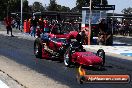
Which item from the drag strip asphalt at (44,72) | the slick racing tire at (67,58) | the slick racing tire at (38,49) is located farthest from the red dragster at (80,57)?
the slick racing tire at (38,49)

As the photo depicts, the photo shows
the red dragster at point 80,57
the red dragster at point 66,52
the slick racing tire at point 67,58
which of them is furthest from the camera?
the slick racing tire at point 67,58

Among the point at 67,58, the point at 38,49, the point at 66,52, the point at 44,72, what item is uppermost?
the point at 66,52

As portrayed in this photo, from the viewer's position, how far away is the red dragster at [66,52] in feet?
51.3

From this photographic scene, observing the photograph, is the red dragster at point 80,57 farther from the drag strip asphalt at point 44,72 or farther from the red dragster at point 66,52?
the drag strip asphalt at point 44,72

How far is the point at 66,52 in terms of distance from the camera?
16.9m

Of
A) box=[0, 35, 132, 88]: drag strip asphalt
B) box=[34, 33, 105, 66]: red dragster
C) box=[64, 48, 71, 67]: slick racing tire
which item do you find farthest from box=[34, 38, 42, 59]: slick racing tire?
box=[64, 48, 71, 67]: slick racing tire

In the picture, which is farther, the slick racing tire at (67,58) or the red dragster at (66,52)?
the slick racing tire at (67,58)

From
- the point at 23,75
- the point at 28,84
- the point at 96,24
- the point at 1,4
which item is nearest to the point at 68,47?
the point at 23,75

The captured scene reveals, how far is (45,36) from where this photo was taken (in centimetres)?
1955

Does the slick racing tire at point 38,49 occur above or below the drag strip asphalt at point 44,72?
above

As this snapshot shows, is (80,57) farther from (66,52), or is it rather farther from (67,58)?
(66,52)

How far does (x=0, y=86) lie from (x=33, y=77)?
2.41 m

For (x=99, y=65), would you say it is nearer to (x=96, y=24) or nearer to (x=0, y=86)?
(x=0, y=86)

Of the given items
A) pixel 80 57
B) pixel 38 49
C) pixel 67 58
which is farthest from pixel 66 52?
pixel 38 49
